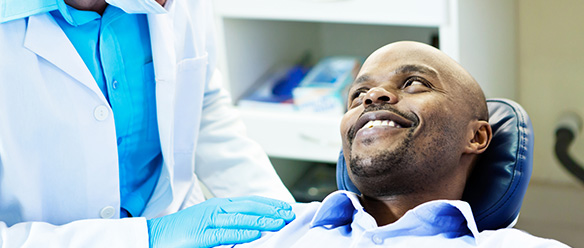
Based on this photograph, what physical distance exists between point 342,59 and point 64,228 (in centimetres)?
132

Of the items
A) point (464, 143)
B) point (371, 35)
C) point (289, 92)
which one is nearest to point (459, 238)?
point (464, 143)

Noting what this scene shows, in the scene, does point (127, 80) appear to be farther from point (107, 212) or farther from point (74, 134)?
point (107, 212)

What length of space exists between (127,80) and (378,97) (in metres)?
0.50

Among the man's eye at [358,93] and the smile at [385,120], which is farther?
the man's eye at [358,93]

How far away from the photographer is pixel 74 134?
1.33 m

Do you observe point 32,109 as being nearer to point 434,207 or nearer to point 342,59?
point 434,207

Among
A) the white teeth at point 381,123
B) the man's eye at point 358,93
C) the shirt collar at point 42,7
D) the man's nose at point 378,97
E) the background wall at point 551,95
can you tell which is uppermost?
the shirt collar at point 42,7

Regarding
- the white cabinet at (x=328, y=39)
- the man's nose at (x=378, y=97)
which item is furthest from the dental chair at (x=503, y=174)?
the white cabinet at (x=328, y=39)

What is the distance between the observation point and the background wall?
232 centimetres

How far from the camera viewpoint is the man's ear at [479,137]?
4.56ft

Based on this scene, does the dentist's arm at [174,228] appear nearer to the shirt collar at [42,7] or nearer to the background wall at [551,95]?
the shirt collar at [42,7]

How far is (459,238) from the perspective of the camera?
4.17ft

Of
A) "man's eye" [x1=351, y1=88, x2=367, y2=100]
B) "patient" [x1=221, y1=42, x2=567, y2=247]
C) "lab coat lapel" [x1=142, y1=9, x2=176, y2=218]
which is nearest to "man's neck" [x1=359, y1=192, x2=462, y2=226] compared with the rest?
"patient" [x1=221, y1=42, x2=567, y2=247]

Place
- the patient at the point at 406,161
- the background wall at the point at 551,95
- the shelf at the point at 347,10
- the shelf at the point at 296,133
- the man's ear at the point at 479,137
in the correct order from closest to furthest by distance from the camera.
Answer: the patient at the point at 406,161 → the man's ear at the point at 479,137 → the shelf at the point at 347,10 → the shelf at the point at 296,133 → the background wall at the point at 551,95
